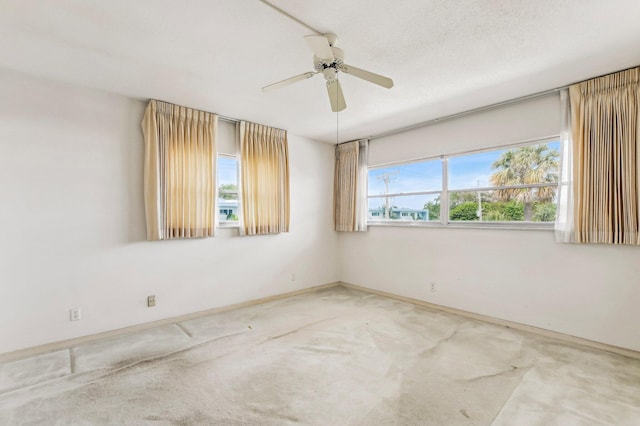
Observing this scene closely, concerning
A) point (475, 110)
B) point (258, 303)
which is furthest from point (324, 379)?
point (475, 110)

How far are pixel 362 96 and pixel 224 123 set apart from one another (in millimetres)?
1960

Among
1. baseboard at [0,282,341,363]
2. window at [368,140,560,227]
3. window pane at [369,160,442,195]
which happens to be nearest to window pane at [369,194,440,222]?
window at [368,140,560,227]

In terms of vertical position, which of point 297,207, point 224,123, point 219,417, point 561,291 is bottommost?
point 219,417

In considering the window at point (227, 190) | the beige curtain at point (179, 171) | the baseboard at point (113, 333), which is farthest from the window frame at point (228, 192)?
the baseboard at point (113, 333)

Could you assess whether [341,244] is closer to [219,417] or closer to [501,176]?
[501,176]

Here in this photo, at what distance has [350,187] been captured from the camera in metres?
5.17

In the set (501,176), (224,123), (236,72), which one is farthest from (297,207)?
(501,176)

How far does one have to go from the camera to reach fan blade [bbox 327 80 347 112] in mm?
2277

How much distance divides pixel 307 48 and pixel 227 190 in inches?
93.3

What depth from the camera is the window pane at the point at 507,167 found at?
3.30 m

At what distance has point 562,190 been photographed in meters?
3.10

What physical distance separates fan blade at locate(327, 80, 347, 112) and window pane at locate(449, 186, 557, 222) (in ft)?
7.77

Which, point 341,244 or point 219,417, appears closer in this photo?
point 219,417

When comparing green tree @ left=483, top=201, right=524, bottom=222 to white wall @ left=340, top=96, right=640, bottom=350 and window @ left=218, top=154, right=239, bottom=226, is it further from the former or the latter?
window @ left=218, top=154, right=239, bottom=226
